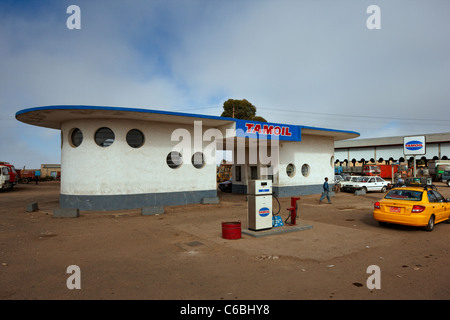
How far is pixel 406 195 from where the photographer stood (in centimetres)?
1029

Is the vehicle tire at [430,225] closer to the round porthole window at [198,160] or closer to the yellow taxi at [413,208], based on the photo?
the yellow taxi at [413,208]

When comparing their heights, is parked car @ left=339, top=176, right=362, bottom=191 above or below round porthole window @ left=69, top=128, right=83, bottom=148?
below

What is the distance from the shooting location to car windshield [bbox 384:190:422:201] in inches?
392

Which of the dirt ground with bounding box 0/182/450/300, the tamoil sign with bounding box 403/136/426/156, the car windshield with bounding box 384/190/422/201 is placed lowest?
the dirt ground with bounding box 0/182/450/300

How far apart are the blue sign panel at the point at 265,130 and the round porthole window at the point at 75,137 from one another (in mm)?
8369

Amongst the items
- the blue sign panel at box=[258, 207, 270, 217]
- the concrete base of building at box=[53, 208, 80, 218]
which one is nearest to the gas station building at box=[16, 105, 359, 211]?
the concrete base of building at box=[53, 208, 80, 218]

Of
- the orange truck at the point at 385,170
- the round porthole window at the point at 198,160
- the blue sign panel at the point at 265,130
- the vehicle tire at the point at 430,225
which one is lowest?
the vehicle tire at the point at 430,225

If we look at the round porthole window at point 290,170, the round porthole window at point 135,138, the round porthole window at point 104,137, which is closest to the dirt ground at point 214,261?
the round porthole window at point 104,137

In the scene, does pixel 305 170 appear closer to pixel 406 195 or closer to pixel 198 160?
pixel 198 160

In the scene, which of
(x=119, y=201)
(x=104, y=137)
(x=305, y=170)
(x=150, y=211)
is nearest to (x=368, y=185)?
(x=305, y=170)

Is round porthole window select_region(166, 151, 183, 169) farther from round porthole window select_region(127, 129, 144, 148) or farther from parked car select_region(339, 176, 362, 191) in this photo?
parked car select_region(339, 176, 362, 191)

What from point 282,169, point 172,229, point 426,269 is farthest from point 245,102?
point 426,269

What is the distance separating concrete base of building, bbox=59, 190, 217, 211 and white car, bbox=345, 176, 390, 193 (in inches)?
645

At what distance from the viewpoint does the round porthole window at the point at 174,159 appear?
16.2 metres
